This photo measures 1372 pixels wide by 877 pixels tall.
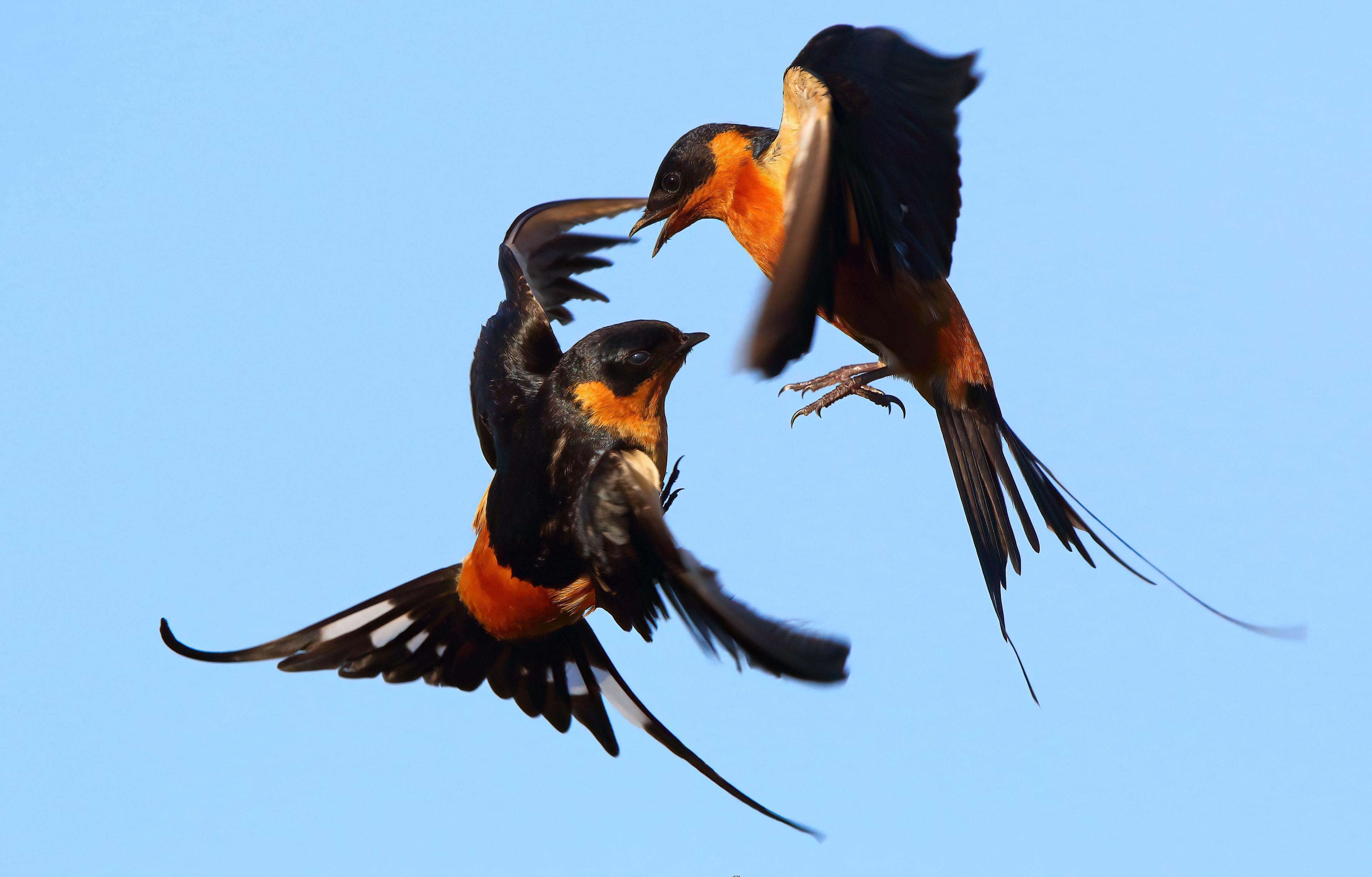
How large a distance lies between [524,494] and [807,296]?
0.65 m

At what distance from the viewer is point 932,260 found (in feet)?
7.07

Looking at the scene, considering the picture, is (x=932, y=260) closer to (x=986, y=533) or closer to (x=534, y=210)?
(x=986, y=533)

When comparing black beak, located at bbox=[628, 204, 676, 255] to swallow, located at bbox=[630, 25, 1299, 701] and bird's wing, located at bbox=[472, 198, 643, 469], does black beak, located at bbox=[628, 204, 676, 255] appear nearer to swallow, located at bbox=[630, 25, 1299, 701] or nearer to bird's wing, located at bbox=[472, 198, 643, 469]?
swallow, located at bbox=[630, 25, 1299, 701]

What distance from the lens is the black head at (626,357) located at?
1857 millimetres

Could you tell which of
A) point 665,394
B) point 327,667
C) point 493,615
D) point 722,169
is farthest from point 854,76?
point 327,667

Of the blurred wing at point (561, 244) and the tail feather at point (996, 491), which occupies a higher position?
the blurred wing at point (561, 244)

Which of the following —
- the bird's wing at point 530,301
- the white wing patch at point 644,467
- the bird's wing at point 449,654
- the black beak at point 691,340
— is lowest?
the bird's wing at point 449,654

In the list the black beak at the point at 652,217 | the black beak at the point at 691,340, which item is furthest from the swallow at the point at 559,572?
the black beak at the point at 652,217

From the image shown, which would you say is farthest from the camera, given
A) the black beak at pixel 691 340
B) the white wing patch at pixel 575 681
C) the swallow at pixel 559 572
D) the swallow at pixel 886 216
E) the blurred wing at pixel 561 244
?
the blurred wing at pixel 561 244

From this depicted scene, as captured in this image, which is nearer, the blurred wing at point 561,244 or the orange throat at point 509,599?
the orange throat at point 509,599

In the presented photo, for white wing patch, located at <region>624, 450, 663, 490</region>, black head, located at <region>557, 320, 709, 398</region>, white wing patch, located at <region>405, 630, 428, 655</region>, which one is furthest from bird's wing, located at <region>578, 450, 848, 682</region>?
white wing patch, located at <region>405, 630, 428, 655</region>

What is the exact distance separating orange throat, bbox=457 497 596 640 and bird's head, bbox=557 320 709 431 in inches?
10.9

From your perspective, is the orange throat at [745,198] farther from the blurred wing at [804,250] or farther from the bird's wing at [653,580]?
the bird's wing at [653,580]

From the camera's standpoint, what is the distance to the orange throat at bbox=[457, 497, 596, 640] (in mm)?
1948
